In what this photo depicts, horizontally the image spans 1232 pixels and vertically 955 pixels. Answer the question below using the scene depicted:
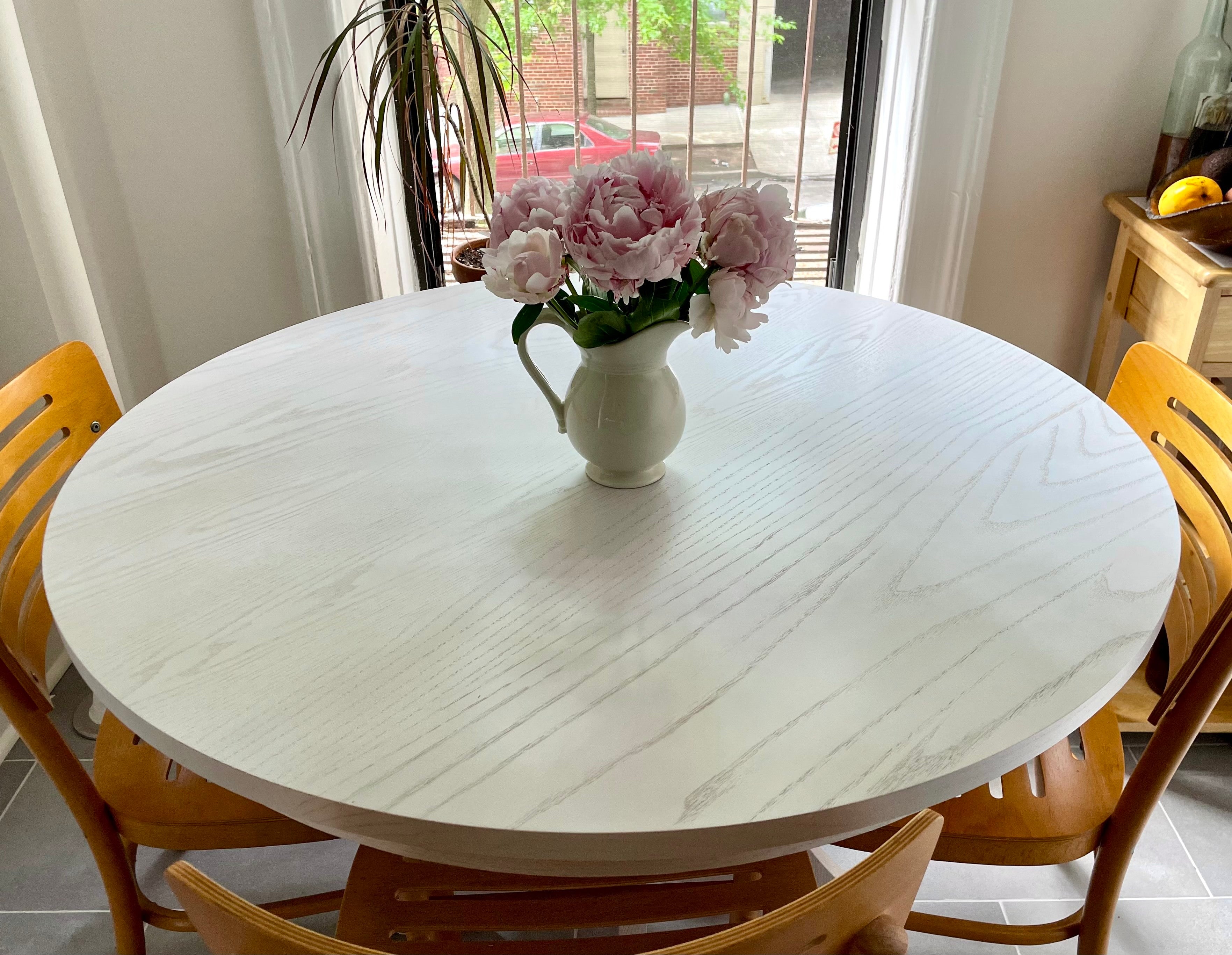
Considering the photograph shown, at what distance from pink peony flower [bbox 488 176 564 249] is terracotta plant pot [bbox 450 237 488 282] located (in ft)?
3.24

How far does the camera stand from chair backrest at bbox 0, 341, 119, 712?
1037 millimetres

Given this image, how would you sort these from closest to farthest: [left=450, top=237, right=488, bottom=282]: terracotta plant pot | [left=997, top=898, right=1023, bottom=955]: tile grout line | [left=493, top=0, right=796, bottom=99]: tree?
[left=997, top=898, right=1023, bottom=955]: tile grout line < [left=450, top=237, right=488, bottom=282]: terracotta plant pot < [left=493, top=0, right=796, bottom=99]: tree

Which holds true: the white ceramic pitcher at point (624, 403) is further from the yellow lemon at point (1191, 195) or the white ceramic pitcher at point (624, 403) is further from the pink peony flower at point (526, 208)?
the yellow lemon at point (1191, 195)

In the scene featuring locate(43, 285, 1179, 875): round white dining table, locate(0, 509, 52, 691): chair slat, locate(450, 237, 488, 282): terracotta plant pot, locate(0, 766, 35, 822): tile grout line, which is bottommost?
locate(0, 766, 35, 822): tile grout line

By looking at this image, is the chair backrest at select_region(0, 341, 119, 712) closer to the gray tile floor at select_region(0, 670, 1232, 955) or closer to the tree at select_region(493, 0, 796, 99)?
the gray tile floor at select_region(0, 670, 1232, 955)

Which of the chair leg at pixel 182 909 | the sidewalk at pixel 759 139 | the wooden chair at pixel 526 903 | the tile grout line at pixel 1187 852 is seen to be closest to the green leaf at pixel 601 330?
the wooden chair at pixel 526 903

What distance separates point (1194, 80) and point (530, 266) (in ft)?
5.01

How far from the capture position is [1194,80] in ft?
5.58

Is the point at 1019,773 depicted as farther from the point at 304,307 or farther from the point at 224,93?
the point at 224,93

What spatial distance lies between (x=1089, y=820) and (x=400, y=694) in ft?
2.36

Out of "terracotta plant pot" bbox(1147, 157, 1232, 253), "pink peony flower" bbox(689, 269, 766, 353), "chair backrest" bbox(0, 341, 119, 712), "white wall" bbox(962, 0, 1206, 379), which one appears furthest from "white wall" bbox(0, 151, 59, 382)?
"terracotta plant pot" bbox(1147, 157, 1232, 253)

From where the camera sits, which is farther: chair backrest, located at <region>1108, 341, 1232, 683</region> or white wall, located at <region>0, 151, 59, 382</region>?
white wall, located at <region>0, 151, 59, 382</region>

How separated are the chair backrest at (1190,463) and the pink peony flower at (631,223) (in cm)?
64

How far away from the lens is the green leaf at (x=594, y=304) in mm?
859
